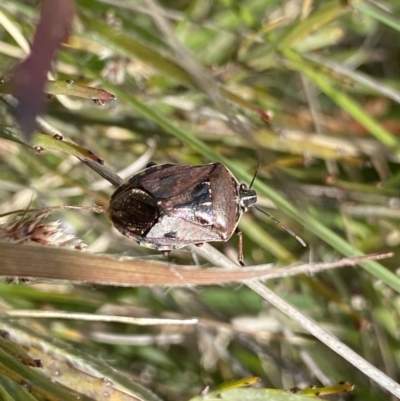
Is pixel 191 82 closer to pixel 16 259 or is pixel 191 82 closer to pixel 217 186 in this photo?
pixel 217 186

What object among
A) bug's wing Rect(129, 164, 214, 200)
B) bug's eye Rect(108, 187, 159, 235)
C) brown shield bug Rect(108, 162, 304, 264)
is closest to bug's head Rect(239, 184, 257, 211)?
brown shield bug Rect(108, 162, 304, 264)

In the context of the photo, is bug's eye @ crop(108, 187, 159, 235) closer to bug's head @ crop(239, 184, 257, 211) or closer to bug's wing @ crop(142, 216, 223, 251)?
bug's wing @ crop(142, 216, 223, 251)

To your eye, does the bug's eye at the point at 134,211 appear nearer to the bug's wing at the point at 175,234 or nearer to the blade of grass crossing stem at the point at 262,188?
the bug's wing at the point at 175,234

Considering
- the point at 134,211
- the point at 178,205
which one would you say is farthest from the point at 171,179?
the point at 134,211

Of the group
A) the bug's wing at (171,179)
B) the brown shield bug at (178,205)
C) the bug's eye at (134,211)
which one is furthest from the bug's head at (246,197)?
the bug's eye at (134,211)

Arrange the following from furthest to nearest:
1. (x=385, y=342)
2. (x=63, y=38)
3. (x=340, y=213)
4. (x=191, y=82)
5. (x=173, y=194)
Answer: (x=340, y=213), (x=385, y=342), (x=191, y=82), (x=173, y=194), (x=63, y=38)

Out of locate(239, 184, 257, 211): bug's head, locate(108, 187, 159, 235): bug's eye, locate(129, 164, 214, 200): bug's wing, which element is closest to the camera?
locate(108, 187, 159, 235): bug's eye

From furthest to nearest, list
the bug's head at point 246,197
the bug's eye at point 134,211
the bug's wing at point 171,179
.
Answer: the bug's head at point 246,197
the bug's wing at point 171,179
the bug's eye at point 134,211

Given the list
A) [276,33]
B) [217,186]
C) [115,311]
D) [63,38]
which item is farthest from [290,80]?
[63,38]
